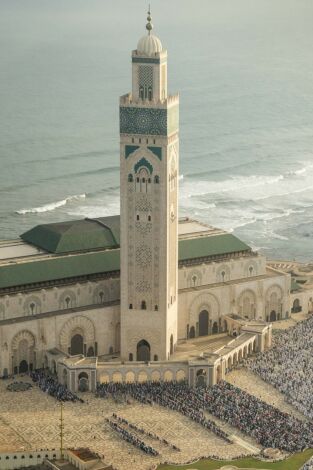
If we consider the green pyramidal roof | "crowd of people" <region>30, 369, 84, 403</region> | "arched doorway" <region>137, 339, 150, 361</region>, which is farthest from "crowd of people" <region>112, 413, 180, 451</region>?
the green pyramidal roof

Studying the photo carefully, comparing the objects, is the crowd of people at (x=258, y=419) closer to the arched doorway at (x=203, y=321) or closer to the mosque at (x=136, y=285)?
the mosque at (x=136, y=285)

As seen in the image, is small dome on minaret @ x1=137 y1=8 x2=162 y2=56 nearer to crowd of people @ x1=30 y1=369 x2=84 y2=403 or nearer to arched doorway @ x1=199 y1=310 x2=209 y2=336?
arched doorway @ x1=199 y1=310 x2=209 y2=336

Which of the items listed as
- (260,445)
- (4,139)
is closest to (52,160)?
(4,139)

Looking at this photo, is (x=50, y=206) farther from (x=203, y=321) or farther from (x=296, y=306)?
(x=203, y=321)

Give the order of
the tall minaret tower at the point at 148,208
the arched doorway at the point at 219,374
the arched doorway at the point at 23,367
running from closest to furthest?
the tall minaret tower at the point at 148,208, the arched doorway at the point at 219,374, the arched doorway at the point at 23,367

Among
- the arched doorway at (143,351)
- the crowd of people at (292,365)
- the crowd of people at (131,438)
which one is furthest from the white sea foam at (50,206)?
the crowd of people at (131,438)

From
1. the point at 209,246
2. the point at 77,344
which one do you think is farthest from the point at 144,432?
the point at 209,246
